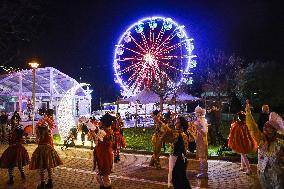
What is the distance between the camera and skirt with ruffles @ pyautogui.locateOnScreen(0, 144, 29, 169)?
35.3ft

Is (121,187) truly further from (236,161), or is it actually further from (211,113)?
(211,113)

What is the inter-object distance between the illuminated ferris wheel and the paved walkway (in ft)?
47.5

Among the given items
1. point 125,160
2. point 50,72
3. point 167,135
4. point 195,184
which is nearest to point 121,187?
point 195,184

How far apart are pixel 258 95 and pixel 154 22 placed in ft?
57.6

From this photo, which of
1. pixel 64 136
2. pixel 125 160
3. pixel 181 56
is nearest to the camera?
pixel 125 160

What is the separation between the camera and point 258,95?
4234 centimetres

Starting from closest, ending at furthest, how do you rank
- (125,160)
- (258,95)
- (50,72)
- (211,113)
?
(125,160) → (211,113) → (50,72) → (258,95)

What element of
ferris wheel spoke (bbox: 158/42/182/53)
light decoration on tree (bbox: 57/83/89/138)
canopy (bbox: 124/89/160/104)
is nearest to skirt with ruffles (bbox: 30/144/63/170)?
light decoration on tree (bbox: 57/83/89/138)

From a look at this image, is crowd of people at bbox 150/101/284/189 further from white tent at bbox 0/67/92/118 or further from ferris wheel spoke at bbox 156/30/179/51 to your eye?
white tent at bbox 0/67/92/118

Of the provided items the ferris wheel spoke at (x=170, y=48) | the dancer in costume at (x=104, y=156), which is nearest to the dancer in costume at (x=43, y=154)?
the dancer in costume at (x=104, y=156)

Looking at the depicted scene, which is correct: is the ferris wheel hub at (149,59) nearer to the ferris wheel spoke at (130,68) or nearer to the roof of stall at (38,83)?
the ferris wheel spoke at (130,68)

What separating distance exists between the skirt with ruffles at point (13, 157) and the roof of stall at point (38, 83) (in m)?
19.2

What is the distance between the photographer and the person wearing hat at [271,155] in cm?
639

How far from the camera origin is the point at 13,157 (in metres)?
10.8
